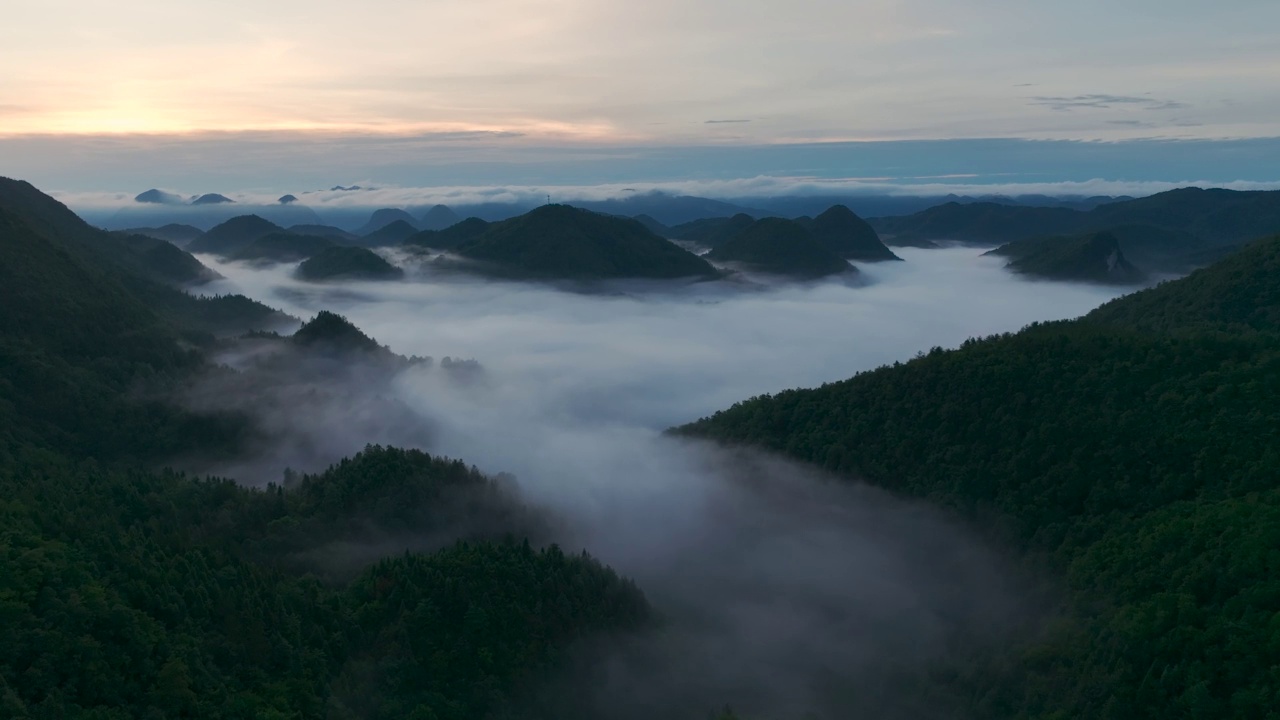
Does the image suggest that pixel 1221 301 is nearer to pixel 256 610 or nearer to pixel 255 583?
pixel 255 583

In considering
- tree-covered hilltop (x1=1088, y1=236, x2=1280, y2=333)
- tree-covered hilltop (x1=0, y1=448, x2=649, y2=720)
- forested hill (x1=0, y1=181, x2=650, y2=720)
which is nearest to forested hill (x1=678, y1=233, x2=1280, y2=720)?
tree-covered hilltop (x1=1088, y1=236, x2=1280, y2=333)

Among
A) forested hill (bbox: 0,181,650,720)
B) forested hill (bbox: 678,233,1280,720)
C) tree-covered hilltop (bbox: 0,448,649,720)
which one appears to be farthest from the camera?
forested hill (bbox: 678,233,1280,720)

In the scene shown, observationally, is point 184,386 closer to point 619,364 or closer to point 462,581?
point 462,581

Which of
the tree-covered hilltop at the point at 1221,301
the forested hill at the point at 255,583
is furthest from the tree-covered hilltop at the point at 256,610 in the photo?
the tree-covered hilltop at the point at 1221,301

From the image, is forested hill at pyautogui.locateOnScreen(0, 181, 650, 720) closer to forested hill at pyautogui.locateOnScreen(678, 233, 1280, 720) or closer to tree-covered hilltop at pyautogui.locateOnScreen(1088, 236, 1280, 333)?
forested hill at pyautogui.locateOnScreen(678, 233, 1280, 720)

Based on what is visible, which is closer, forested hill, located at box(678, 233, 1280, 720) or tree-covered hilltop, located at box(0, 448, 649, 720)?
tree-covered hilltop, located at box(0, 448, 649, 720)

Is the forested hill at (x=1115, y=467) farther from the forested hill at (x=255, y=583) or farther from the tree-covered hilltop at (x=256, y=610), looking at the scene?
the forested hill at (x=255, y=583)
